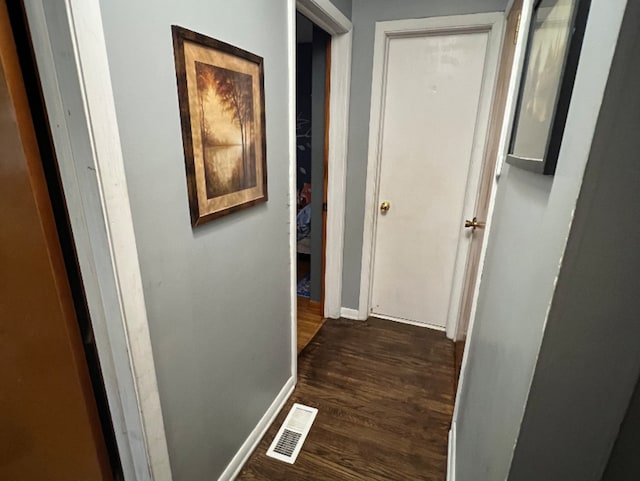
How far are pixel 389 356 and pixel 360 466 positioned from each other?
0.87 metres

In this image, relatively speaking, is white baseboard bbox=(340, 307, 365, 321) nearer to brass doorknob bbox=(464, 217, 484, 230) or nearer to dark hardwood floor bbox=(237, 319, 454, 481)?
dark hardwood floor bbox=(237, 319, 454, 481)

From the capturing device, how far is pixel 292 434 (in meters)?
1.70

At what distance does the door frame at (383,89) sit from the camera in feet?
6.50

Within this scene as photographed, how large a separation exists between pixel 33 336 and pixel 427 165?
2.23 metres

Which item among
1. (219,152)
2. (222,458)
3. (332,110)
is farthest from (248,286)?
(332,110)

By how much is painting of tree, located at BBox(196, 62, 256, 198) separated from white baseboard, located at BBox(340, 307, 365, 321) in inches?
69.1

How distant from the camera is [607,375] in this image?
415mm

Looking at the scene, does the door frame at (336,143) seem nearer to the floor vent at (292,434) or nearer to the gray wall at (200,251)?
the gray wall at (200,251)

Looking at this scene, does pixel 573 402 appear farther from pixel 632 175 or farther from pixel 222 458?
pixel 222 458

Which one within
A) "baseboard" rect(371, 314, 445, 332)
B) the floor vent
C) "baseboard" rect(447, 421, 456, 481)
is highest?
"baseboard" rect(447, 421, 456, 481)

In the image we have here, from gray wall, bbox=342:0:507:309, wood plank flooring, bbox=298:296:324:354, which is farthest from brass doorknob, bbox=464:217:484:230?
wood plank flooring, bbox=298:296:324:354

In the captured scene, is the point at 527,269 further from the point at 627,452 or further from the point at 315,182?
the point at 315,182

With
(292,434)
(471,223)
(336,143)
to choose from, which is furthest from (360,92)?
(292,434)

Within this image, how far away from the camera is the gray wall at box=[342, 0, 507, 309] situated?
Answer: 2.03 metres
